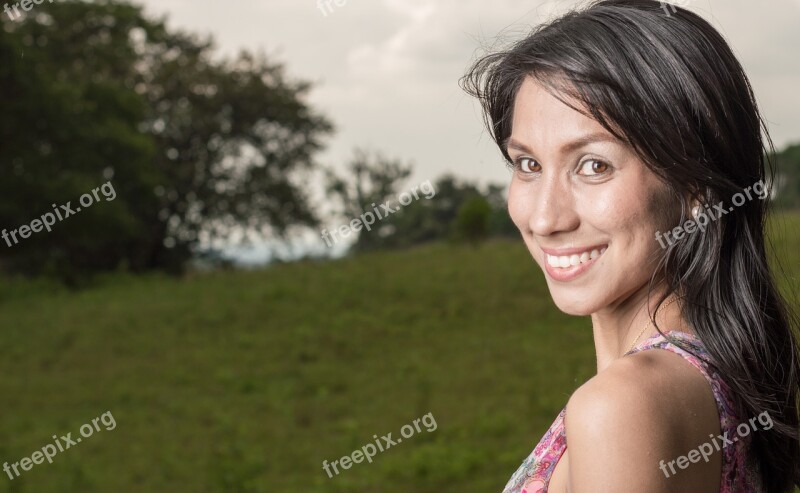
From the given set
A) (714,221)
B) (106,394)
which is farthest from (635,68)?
(106,394)

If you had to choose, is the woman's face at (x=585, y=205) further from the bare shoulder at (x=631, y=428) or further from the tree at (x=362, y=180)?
the tree at (x=362, y=180)

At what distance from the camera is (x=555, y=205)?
124 cm

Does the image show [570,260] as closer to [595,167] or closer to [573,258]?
[573,258]

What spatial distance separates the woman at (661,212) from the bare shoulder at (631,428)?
3 centimetres

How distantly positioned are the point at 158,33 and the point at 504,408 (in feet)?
46.4

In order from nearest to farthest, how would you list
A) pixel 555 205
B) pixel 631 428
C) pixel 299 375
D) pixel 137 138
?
1. pixel 631 428
2. pixel 555 205
3. pixel 299 375
4. pixel 137 138

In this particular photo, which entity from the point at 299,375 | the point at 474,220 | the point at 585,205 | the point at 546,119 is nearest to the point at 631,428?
the point at 585,205

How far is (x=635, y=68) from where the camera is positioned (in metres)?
1.17

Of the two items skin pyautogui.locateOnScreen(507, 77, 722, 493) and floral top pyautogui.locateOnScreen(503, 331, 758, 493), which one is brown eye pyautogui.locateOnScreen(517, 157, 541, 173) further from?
floral top pyautogui.locateOnScreen(503, 331, 758, 493)

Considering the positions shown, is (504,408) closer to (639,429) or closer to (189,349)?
(189,349)

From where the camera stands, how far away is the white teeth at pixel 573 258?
123cm

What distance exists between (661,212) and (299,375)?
938cm

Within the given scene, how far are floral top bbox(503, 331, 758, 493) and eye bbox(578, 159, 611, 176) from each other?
0.22 metres

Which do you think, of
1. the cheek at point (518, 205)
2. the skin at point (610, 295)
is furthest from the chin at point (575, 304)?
the cheek at point (518, 205)
